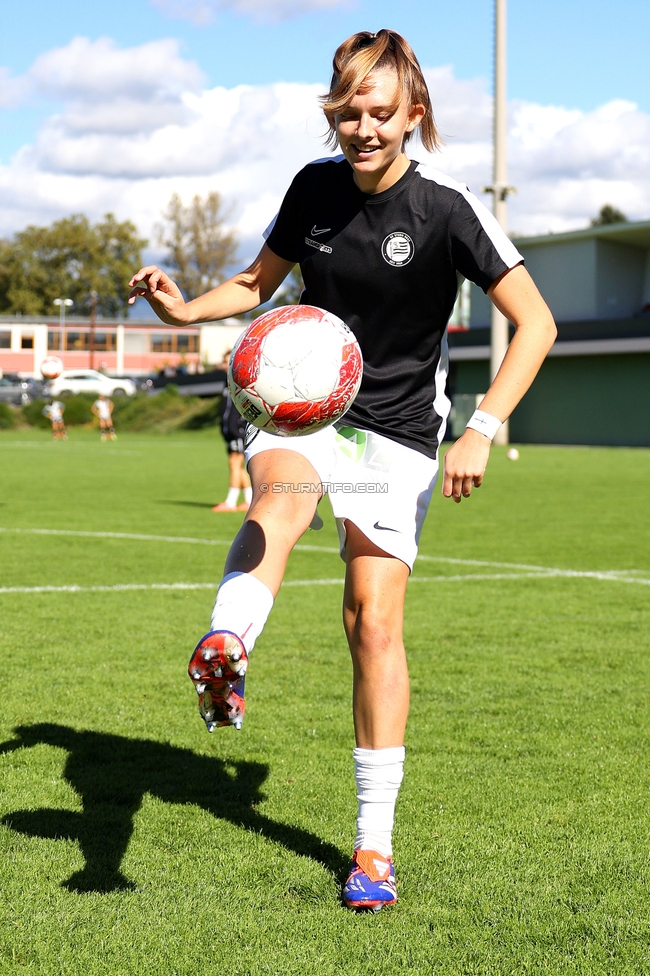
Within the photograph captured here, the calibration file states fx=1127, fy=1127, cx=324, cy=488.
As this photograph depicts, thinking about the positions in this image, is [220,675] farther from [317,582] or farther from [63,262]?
[63,262]

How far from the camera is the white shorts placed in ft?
11.0

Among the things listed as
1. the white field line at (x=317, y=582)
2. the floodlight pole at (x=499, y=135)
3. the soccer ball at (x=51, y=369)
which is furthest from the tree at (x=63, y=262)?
the white field line at (x=317, y=582)

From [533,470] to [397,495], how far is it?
2323 centimetres

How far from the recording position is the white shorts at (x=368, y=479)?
3.34 m

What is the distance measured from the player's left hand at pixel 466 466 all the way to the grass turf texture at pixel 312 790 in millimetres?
1142

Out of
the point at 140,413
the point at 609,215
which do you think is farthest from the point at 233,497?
the point at 609,215

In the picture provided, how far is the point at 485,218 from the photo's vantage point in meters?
3.40

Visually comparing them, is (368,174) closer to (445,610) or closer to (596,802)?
(596,802)

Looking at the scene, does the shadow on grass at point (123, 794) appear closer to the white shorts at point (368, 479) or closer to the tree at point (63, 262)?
the white shorts at point (368, 479)

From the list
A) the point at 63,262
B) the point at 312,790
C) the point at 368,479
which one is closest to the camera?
the point at 368,479

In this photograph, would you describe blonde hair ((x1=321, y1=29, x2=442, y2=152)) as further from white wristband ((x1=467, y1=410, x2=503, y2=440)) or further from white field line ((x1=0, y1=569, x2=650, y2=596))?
white field line ((x1=0, y1=569, x2=650, y2=596))

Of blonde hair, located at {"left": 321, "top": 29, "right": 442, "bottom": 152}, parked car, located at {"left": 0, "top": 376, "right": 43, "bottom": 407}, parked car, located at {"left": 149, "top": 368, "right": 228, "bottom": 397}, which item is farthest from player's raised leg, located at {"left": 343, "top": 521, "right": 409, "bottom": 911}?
parked car, located at {"left": 0, "top": 376, "right": 43, "bottom": 407}

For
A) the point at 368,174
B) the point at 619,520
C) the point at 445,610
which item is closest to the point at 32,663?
the point at 445,610

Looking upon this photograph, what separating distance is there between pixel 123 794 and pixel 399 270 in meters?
2.07
